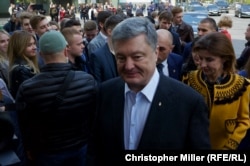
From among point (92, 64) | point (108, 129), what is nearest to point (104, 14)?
point (92, 64)

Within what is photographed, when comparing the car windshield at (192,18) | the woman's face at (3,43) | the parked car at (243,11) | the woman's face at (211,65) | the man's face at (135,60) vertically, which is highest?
the man's face at (135,60)

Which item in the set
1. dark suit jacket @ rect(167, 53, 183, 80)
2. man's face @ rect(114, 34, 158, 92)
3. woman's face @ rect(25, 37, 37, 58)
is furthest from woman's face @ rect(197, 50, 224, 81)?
woman's face @ rect(25, 37, 37, 58)

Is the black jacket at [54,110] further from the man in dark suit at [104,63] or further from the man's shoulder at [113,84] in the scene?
the man in dark suit at [104,63]

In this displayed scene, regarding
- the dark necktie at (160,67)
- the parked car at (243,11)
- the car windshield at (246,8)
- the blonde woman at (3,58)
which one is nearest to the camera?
the dark necktie at (160,67)

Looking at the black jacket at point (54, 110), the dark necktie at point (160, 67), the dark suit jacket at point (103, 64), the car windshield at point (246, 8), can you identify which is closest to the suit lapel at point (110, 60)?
the dark suit jacket at point (103, 64)

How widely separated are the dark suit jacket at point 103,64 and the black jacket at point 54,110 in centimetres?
111

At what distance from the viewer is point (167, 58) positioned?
416cm

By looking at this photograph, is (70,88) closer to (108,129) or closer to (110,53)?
(108,129)

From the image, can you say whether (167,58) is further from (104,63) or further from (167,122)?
(167,122)

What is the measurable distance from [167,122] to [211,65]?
941 millimetres

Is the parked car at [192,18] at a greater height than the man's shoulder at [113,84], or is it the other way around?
the man's shoulder at [113,84]

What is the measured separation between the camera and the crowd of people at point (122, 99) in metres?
2.01

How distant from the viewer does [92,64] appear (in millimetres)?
4359

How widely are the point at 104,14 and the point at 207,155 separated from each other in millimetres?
4597
